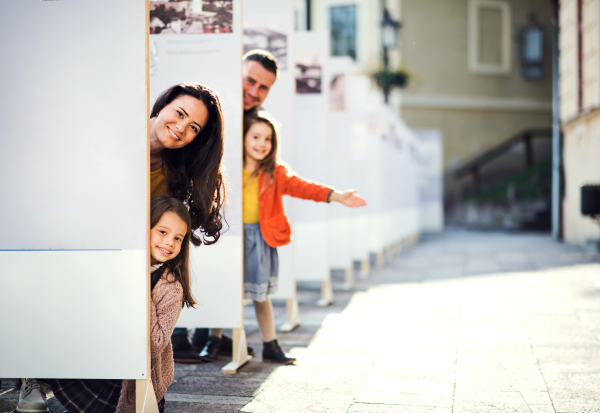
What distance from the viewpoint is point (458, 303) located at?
7012 millimetres

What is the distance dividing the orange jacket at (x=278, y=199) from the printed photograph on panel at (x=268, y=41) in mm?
1490

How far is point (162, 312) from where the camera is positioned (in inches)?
123

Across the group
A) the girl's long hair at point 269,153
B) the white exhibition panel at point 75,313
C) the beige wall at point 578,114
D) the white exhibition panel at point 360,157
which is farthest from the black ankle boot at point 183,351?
the beige wall at point 578,114

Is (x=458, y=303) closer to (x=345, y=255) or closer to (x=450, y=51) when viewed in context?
(x=345, y=255)

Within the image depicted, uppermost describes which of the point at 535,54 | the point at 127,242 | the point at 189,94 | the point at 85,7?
the point at 535,54

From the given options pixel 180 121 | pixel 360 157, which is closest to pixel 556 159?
pixel 360 157

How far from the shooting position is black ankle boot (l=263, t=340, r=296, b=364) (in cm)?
451

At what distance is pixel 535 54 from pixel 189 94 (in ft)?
93.2

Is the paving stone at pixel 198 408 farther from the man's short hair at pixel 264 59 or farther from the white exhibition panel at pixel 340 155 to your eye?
the white exhibition panel at pixel 340 155

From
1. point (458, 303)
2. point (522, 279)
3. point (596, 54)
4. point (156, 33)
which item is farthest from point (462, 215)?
point (156, 33)

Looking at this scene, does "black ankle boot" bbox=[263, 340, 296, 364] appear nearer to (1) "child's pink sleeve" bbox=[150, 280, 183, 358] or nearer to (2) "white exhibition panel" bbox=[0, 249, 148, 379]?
(1) "child's pink sleeve" bbox=[150, 280, 183, 358]

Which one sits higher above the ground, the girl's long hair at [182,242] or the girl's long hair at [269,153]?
the girl's long hair at [269,153]

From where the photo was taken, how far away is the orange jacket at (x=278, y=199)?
177 inches

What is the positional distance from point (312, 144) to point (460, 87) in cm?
2319
